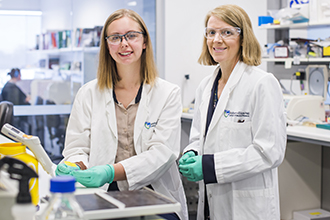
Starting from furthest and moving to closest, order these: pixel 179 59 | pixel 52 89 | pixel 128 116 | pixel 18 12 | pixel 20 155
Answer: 1. pixel 179 59
2. pixel 52 89
3. pixel 18 12
4. pixel 128 116
5. pixel 20 155

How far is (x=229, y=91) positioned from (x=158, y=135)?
1.16 feet

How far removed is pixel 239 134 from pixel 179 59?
119 inches

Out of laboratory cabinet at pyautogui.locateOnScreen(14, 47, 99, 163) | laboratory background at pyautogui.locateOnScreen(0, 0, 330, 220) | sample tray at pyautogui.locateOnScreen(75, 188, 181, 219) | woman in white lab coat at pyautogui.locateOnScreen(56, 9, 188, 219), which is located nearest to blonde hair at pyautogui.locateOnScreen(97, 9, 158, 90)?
woman in white lab coat at pyautogui.locateOnScreen(56, 9, 188, 219)

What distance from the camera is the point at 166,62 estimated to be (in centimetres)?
445

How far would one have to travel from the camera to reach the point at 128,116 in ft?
5.76

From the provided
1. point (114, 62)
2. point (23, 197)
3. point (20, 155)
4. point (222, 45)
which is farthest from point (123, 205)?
point (114, 62)

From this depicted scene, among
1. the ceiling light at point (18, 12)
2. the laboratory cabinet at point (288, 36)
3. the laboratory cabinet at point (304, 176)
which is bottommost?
the laboratory cabinet at point (304, 176)

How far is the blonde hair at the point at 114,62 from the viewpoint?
1774 millimetres

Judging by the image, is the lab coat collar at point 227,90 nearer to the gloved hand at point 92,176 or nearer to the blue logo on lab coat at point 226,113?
the blue logo on lab coat at point 226,113

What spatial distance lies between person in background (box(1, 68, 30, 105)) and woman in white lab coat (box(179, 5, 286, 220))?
9.36 ft

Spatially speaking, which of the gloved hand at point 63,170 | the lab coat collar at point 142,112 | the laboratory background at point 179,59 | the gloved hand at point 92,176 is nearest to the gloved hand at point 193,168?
the lab coat collar at point 142,112

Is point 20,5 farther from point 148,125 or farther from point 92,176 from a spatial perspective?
point 92,176

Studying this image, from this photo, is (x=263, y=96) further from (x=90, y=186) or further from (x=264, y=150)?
(x=90, y=186)

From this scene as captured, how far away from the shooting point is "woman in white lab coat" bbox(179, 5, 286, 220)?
1.51m
